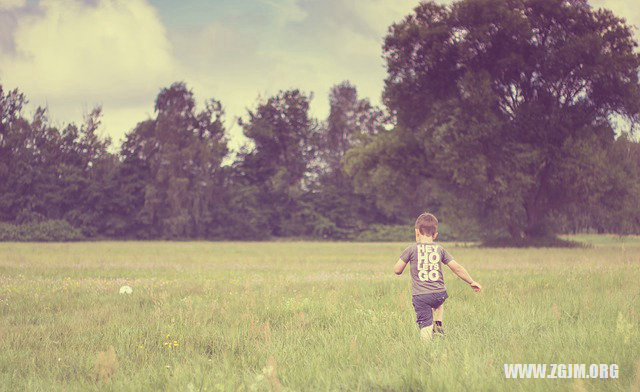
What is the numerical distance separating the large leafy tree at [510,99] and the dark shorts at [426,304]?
25062 millimetres

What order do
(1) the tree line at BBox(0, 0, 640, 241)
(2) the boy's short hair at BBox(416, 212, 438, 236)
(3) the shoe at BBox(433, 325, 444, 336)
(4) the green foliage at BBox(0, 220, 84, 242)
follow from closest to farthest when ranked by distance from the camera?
(2) the boy's short hair at BBox(416, 212, 438, 236), (3) the shoe at BBox(433, 325, 444, 336), (1) the tree line at BBox(0, 0, 640, 241), (4) the green foliage at BBox(0, 220, 84, 242)

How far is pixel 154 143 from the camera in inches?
2416

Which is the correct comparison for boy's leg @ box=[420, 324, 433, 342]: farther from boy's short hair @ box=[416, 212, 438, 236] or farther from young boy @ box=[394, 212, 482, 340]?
boy's short hair @ box=[416, 212, 438, 236]

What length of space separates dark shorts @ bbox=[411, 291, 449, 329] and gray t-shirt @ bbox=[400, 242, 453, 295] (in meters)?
0.05

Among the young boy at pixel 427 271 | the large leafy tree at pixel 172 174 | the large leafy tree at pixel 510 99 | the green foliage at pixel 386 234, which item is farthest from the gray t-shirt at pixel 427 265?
the green foliage at pixel 386 234

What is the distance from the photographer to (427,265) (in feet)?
19.3

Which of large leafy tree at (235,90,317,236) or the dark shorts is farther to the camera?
large leafy tree at (235,90,317,236)

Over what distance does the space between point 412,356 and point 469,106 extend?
91.8 feet

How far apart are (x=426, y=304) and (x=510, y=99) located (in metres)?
31.1

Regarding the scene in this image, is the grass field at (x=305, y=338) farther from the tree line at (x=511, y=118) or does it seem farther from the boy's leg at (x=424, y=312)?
the tree line at (x=511, y=118)

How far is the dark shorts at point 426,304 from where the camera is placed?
5.82 meters

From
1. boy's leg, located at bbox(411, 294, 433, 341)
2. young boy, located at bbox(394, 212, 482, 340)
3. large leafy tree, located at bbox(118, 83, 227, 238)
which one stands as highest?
large leafy tree, located at bbox(118, 83, 227, 238)

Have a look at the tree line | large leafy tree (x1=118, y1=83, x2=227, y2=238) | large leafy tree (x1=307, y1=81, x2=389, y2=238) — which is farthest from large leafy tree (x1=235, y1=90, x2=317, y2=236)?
the tree line

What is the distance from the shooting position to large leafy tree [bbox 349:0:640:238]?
29.8m
